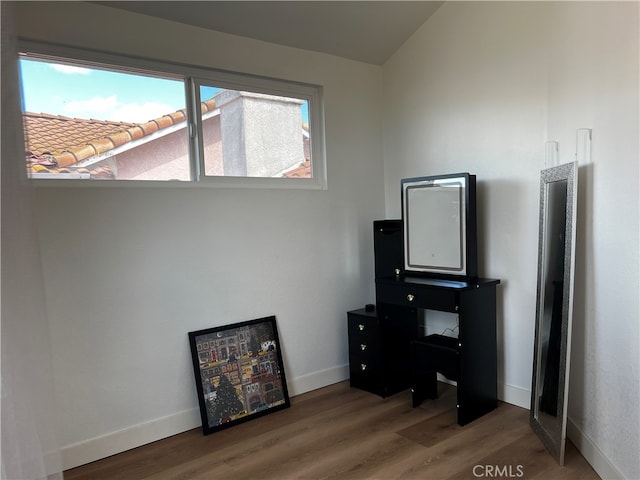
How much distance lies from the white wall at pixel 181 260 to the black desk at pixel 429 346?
40 centimetres

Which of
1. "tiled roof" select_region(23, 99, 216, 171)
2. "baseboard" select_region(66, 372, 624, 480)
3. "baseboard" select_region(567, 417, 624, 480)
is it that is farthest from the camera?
"tiled roof" select_region(23, 99, 216, 171)

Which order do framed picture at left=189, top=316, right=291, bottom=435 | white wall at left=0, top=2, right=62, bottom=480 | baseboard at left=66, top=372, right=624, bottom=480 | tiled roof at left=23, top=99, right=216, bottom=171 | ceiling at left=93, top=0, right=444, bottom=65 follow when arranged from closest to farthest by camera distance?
1. white wall at left=0, top=2, right=62, bottom=480
2. baseboard at left=66, top=372, right=624, bottom=480
3. tiled roof at left=23, top=99, right=216, bottom=171
4. ceiling at left=93, top=0, right=444, bottom=65
5. framed picture at left=189, top=316, right=291, bottom=435

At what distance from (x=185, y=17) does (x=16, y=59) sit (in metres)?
1.39

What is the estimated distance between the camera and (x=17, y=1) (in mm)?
2209

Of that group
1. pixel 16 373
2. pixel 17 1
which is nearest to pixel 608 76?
pixel 16 373

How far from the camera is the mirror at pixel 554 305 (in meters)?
2.15

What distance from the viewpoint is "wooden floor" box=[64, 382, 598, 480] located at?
7.25ft

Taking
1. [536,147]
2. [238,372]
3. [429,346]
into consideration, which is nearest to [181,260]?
[238,372]

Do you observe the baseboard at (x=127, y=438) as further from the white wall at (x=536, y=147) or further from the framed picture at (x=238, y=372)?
the white wall at (x=536, y=147)

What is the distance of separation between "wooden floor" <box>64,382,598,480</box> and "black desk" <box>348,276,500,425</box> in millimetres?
159

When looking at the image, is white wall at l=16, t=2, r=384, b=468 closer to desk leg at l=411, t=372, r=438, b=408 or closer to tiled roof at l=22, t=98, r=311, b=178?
tiled roof at l=22, t=98, r=311, b=178

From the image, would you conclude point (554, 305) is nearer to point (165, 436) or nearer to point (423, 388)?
point (423, 388)

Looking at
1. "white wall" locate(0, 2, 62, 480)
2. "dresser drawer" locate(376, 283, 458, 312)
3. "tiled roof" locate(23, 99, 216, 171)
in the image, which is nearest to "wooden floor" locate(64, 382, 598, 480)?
"dresser drawer" locate(376, 283, 458, 312)

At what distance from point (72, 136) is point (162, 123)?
494 millimetres
